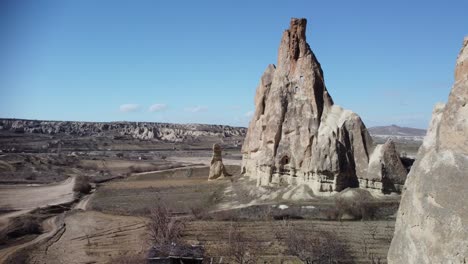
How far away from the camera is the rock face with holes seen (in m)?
34.8

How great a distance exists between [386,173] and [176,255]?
879 inches

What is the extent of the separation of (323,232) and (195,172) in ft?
143

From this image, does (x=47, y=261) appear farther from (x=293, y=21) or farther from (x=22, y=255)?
(x=293, y=21)

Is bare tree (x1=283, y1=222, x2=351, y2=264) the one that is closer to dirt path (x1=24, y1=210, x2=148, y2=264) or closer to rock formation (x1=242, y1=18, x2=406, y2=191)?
dirt path (x1=24, y1=210, x2=148, y2=264)

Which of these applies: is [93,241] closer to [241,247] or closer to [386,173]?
[241,247]

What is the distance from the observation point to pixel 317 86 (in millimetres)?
40250

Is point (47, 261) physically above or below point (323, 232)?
below

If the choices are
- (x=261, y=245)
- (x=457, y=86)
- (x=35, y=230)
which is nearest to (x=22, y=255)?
(x=35, y=230)

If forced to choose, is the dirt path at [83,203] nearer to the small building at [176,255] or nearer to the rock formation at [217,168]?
the rock formation at [217,168]

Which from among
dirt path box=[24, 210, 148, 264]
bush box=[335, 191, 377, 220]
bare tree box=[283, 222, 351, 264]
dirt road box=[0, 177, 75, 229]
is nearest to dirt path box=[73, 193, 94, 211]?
dirt road box=[0, 177, 75, 229]

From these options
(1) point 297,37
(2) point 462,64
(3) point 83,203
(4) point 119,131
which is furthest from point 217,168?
(4) point 119,131

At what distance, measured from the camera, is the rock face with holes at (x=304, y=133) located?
34.8m

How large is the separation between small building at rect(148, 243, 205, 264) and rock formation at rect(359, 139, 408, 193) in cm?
2051

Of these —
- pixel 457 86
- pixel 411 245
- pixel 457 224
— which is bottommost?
pixel 411 245
